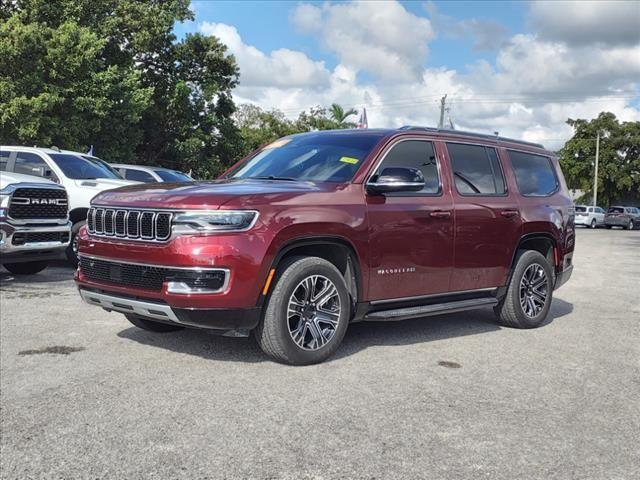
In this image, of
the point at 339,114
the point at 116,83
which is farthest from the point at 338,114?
the point at 116,83

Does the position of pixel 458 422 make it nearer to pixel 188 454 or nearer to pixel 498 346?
pixel 188 454

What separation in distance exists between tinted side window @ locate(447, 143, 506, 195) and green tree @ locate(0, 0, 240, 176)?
54.2 ft

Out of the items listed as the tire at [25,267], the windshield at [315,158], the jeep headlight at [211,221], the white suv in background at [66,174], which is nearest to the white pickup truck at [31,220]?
the tire at [25,267]

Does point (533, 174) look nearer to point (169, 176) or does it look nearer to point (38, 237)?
point (38, 237)

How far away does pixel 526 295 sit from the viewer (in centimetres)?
680

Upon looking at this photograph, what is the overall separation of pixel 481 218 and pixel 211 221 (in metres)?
2.85

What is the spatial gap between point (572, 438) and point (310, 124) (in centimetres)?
5171

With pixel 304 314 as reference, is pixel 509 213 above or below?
above

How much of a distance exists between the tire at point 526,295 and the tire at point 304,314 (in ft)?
7.27

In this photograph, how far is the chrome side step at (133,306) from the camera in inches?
181

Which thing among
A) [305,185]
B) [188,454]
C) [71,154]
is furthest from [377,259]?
[71,154]

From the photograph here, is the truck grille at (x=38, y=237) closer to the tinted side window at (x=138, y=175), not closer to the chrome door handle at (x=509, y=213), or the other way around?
the tinted side window at (x=138, y=175)

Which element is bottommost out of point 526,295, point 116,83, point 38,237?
point 526,295

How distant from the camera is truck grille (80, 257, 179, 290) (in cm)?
463
